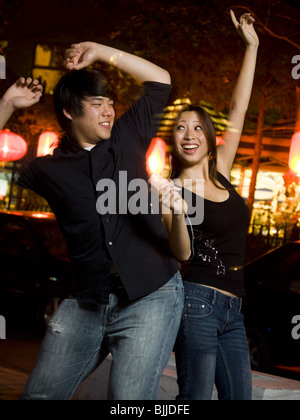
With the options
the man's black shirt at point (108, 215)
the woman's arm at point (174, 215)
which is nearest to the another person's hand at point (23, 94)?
the man's black shirt at point (108, 215)

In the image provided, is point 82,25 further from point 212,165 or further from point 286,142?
point 212,165

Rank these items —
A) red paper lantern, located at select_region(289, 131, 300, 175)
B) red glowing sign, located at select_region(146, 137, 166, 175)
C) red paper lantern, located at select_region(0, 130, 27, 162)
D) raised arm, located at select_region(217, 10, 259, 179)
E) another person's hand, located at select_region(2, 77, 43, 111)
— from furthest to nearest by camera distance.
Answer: red paper lantern, located at select_region(0, 130, 27, 162)
red glowing sign, located at select_region(146, 137, 166, 175)
red paper lantern, located at select_region(289, 131, 300, 175)
raised arm, located at select_region(217, 10, 259, 179)
another person's hand, located at select_region(2, 77, 43, 111)

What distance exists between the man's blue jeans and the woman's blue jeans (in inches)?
14.4

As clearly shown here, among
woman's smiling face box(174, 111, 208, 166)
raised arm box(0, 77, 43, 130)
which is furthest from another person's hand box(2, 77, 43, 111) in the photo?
woman's smiling face box(174, 111, 208, 166)

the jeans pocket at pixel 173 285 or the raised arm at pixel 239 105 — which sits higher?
the raised arm at pixel 239 105

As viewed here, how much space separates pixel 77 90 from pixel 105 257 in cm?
68

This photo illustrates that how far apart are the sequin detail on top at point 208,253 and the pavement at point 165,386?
1.41 metres

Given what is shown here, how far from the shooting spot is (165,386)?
470cm

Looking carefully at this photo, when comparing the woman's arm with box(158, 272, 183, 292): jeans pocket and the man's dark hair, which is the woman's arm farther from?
the man's dark hair

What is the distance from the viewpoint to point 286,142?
16047 mm

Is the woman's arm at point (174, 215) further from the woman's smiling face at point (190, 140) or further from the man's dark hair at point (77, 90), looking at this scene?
the woman's smiling face at point (190, 140)

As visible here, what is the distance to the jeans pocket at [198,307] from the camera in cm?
311

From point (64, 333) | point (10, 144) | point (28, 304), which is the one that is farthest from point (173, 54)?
point (64, 333)

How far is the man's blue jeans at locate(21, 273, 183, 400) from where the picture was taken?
8.54 feet
